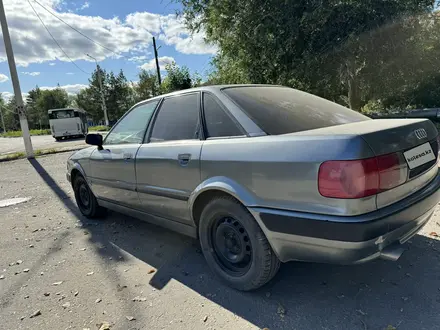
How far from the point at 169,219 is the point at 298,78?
821cm

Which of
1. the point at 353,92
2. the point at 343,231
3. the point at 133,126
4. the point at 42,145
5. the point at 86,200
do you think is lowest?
the point at 42,145

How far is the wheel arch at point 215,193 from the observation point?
2339 millimetres

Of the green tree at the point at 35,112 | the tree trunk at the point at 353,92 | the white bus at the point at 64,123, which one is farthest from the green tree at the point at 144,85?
the tree trunk at the point at 353,92

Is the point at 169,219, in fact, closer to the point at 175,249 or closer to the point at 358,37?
the point at 175,249

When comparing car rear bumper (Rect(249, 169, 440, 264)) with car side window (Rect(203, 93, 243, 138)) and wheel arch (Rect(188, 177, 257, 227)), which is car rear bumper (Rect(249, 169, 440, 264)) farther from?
car side window (Rect(203, 93, 243, 138))

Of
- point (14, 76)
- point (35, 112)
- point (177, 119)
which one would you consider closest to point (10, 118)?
point (35, 112)

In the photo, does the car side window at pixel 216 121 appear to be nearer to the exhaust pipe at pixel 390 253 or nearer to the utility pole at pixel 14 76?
the exhaust pipe at pixel 390 253

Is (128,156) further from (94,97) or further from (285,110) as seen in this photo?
(94,97)

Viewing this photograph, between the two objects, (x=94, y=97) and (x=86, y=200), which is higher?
(x=94, y=97)

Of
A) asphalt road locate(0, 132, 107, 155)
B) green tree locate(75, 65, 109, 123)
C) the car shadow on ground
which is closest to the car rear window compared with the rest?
the car shadow on ground

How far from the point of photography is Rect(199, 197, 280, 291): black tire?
2.38m

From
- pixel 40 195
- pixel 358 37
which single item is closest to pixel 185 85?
pixel 358 37

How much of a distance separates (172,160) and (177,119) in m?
0.46

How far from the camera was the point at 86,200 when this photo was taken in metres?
4.89
